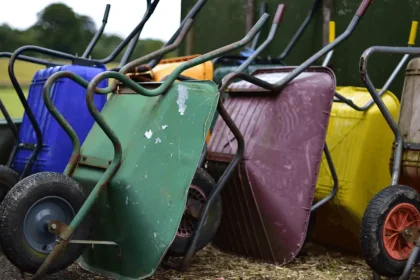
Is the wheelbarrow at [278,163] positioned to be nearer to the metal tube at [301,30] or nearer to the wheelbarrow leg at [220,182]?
the wheelbarrow leg at [220,182]

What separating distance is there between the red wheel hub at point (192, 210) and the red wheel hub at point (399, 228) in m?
0.78

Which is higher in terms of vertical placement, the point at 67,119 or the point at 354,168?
the point at 67,119

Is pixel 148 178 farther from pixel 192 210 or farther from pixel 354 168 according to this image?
pixel 354 168

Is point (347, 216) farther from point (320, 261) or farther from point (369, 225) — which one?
point (369, 225)

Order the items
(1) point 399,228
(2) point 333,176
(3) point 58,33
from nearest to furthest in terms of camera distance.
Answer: (1) point 399,228 → (2) point 333,176 → (3) point 58,33

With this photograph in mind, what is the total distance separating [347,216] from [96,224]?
50.1 inches

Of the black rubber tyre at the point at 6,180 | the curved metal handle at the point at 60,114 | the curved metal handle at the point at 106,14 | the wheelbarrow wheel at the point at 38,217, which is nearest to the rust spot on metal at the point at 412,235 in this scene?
the wheelbarrow wheel at the point at 38,217

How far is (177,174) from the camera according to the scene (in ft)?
8.48

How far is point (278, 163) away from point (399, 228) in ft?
2.01

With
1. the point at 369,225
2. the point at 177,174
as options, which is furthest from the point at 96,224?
the point at 369,225

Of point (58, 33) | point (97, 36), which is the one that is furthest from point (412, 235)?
point (58, 33)

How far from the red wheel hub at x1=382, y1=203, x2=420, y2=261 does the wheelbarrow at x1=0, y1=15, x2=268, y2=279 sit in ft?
2.63

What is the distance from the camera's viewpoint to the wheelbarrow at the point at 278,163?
2994mm

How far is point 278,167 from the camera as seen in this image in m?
3.03
